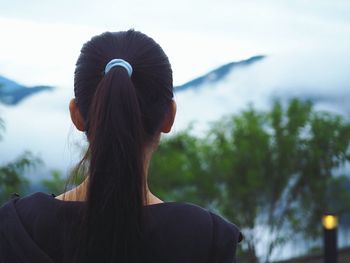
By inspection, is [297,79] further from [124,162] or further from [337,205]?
[124,162]

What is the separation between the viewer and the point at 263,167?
778cm

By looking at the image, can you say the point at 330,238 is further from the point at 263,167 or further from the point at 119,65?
the point at 119,65

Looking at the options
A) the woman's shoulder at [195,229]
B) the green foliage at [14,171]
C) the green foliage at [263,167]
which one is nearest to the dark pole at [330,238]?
the green foliage at [263,167]

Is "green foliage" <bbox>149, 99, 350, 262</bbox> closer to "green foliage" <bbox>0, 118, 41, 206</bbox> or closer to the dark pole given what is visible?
the dark pole

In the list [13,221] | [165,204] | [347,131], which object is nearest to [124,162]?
[165,204]

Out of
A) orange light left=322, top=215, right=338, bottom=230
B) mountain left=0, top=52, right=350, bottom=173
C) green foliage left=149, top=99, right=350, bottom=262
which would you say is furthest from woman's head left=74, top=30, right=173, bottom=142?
green foliage left=149, top=99, right=350, bottom=262

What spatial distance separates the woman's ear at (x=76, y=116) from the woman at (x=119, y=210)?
0.04 meters

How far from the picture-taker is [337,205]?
326 inches

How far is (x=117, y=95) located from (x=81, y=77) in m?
0.09

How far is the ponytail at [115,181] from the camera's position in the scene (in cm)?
112

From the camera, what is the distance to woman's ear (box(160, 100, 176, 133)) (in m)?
1.19

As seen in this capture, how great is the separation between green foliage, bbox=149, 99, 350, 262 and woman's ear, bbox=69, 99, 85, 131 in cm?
619

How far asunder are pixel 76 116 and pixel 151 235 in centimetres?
25

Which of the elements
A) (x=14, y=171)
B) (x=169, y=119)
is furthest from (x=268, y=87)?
(x=169, y=119)
